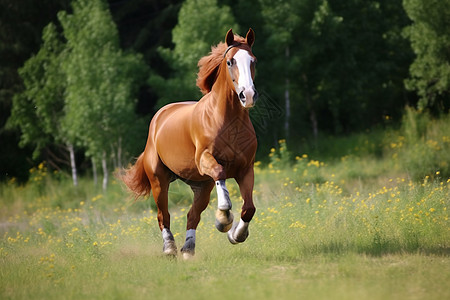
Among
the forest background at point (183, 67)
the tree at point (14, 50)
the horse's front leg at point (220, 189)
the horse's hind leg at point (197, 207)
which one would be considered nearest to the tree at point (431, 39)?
the forest background at point (183, 67)

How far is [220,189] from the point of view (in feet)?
21.3

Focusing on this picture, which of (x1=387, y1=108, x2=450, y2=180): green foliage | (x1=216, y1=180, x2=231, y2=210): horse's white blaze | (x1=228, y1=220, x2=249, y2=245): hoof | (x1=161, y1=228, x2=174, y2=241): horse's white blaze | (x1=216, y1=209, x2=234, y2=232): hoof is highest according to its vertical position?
(x1=216, y1=180, x2=231, y2=210): horse's white blaze

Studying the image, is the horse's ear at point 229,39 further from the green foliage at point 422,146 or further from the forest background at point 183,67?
the forest background at point 183,67

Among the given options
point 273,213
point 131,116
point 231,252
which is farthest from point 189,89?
point 231,252

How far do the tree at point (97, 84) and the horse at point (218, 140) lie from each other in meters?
9.58

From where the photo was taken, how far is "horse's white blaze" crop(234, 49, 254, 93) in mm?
6238

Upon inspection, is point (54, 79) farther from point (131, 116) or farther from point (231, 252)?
point (231, 252)

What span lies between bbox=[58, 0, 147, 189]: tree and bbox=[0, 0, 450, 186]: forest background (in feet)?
0.12

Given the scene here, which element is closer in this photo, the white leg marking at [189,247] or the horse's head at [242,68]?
the horse's head at [242,68]

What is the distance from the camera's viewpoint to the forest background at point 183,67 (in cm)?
1778

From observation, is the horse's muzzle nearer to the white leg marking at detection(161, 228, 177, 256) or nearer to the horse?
the horse

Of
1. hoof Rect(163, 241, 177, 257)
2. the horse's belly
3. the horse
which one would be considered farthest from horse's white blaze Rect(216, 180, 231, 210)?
hoof Rect(163, 241, 177, 257)

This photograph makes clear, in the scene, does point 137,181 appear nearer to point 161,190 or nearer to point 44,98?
point 161,190

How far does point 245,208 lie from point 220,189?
1.31 ft
